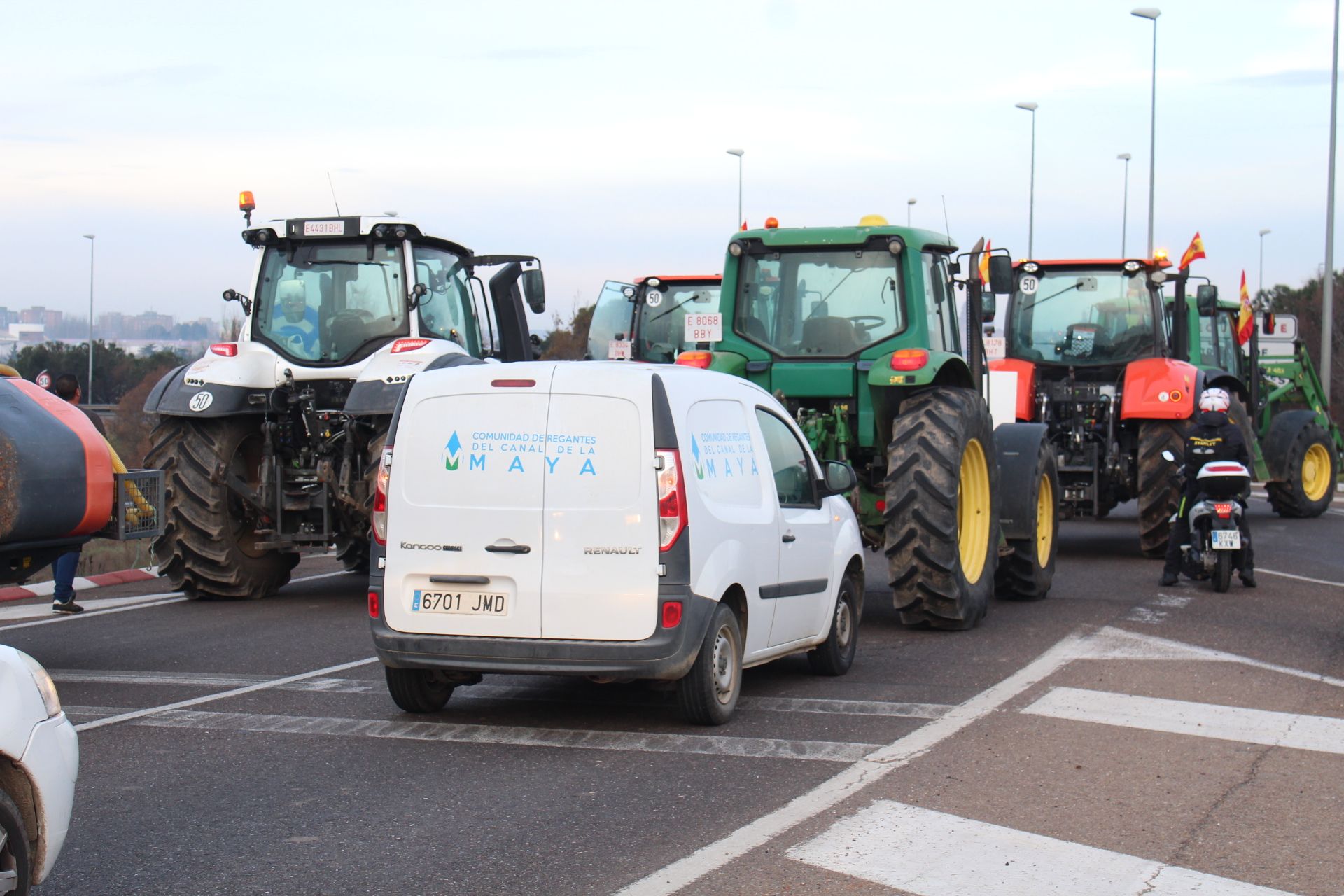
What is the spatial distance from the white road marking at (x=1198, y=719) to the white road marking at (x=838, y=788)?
14.0 inches

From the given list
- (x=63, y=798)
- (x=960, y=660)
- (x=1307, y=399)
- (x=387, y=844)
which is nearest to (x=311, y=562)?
(x=960, y=660)

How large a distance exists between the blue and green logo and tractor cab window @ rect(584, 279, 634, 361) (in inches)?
455

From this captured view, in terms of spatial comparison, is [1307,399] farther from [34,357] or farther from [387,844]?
[34,357]

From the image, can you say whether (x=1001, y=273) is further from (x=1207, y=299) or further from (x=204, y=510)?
(x=1207, y=299)

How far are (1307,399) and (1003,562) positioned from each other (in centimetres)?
1399

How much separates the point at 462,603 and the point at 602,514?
82cm

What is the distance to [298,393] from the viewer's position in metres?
13.1

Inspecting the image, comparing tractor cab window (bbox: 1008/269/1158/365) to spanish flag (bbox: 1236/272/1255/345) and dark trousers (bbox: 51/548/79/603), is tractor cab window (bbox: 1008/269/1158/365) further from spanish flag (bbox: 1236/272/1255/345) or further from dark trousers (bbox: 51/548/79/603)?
dark trousers (bbox: 51/548/79/603)

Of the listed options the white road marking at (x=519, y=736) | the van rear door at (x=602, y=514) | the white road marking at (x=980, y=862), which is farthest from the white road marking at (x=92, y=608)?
the white road marking at (x=980, y=862)

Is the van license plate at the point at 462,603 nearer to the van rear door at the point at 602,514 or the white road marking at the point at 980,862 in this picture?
the van rear door at the point at 602,514

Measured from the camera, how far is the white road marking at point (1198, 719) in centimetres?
761

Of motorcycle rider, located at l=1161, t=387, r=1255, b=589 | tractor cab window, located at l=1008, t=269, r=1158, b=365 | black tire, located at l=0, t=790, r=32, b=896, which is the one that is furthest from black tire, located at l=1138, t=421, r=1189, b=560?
black tire, located at l=0, t=790, r=32, b=896

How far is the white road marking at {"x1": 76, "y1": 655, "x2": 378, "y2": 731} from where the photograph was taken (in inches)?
314

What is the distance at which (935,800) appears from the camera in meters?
6.32
